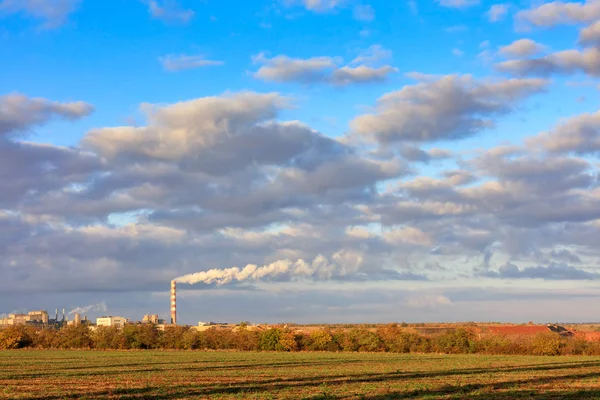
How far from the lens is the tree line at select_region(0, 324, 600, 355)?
9884 cm

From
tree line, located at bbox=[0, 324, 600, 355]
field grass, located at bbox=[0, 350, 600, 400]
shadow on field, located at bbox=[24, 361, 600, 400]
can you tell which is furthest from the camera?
tree line, located at bbox=[0, 324, 600, 355]

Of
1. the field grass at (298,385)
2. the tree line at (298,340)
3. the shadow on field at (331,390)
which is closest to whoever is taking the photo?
the shadow on field at (331,390)

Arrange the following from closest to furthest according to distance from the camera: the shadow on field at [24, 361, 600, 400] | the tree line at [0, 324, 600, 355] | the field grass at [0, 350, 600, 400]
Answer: the shadow on field at [24, 361, 600, 400] → the field grass at [0, 350, 600, 400] → the tree line at [0, 324, 600, 355]

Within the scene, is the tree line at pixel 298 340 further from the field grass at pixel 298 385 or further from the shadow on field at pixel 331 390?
the shadow on field at pixel 331 390

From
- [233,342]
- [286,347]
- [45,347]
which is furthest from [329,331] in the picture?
[45,347]

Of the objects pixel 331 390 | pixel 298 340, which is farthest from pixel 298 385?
pixel 298 340

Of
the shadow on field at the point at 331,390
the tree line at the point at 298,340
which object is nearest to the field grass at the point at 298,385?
the shadow on field at the point at 331,390

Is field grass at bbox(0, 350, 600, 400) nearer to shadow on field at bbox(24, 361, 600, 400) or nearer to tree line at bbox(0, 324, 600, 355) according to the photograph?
shadow on field at bbox(24, 361, 600, 400)

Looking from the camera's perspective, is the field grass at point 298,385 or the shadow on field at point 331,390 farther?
the field grass at point 298,385

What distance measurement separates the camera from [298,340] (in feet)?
373

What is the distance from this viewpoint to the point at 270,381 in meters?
42.3

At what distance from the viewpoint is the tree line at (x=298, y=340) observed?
98.8 m

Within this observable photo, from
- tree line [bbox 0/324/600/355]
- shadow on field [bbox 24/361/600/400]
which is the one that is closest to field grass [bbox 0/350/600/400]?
shadow on field [bbox 24/361/600/400]

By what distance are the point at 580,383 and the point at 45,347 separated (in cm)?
10675
